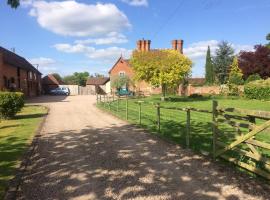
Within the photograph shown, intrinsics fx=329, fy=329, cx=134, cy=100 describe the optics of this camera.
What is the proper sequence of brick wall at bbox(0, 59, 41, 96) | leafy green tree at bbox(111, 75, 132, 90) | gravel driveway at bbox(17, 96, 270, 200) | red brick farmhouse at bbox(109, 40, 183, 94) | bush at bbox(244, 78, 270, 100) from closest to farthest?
gravel driveway at bbox(17, 96, 270, 200)
bush at bbox(244, 78, 270, 100)
brick wall at bbox(0, 59, 41, 96)
leafy green tree at bbox(111, 75, 132, 90)
red brick farmhouse at bbox(109, 40, 183, 94)

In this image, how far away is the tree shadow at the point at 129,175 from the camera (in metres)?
5.77

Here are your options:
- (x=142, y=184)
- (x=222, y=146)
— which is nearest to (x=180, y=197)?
(x=142, y=184)

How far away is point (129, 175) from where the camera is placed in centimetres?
683

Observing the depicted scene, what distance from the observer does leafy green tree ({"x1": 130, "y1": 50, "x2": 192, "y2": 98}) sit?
3522 cm

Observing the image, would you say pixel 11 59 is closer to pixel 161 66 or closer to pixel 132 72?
pixel 161 66

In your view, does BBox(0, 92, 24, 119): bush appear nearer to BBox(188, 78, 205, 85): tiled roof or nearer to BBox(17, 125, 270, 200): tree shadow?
BBox(17, 125, 270, 200): tree shadow

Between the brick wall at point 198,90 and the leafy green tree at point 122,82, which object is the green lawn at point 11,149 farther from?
the leafy green tree at point 122,82

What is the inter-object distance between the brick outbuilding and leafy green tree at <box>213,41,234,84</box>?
121ft

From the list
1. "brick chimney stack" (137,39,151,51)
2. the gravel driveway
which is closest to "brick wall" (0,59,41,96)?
"brick chimney stack" (137,39,151,51)

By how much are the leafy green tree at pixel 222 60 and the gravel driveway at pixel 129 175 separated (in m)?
61.1

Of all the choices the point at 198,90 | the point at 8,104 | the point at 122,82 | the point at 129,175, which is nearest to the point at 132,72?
the point at 122,82

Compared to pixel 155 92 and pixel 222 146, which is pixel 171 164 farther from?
pixel 155 92

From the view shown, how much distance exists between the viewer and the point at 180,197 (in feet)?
18.2

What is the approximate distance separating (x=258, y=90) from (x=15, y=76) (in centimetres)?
3081
